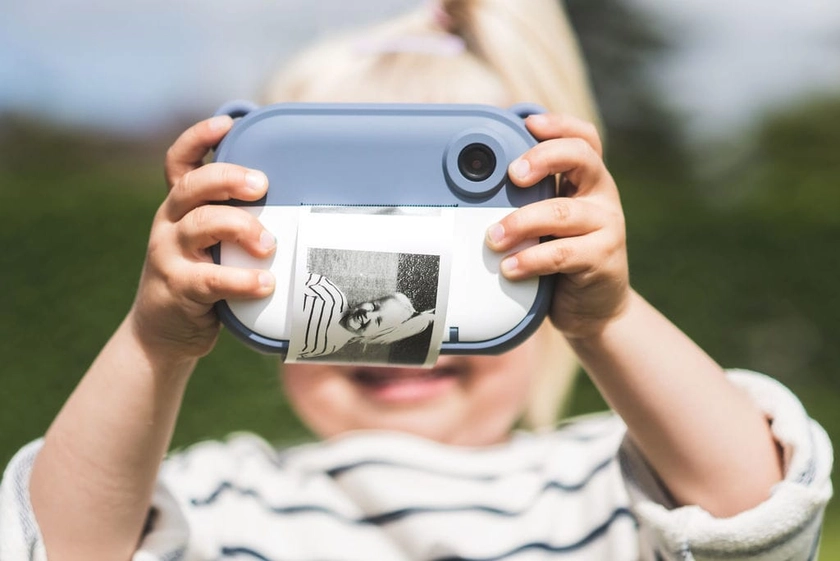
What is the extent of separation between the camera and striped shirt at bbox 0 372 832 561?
107cm

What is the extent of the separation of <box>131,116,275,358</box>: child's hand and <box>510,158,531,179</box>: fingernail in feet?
0.69

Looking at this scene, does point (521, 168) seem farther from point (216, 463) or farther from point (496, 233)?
point (216, 463)

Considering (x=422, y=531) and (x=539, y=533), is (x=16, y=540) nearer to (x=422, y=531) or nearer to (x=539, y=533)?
(x=422, y=531)

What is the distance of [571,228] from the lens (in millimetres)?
765

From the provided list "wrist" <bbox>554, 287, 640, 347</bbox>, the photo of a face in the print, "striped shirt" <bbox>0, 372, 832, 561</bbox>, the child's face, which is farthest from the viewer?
the child's face

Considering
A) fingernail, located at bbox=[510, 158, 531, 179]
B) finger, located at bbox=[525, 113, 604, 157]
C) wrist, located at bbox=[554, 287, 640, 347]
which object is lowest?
Result: wrist, located at bbox=[554, 287, 640, 347]

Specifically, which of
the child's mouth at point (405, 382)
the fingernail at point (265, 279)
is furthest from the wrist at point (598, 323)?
the child's mouth at point (405, 382)

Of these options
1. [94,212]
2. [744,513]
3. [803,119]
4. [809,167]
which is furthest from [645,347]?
[803,119]

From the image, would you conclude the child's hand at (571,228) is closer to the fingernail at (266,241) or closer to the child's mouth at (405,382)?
the fingernail at (266,241)

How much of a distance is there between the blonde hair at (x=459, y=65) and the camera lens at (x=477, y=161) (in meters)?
0.45

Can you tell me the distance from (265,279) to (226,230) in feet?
0.17

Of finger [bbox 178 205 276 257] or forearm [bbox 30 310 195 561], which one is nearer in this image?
finger [bbox 178 205 276 257]

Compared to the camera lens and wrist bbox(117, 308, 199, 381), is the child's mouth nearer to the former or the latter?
wrist bbox(117, 308, 199, 381)

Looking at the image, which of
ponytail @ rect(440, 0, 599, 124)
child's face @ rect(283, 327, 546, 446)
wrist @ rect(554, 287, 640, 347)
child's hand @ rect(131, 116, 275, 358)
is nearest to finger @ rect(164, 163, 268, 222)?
child's hand @ rect(131, 116, 275, 358)
